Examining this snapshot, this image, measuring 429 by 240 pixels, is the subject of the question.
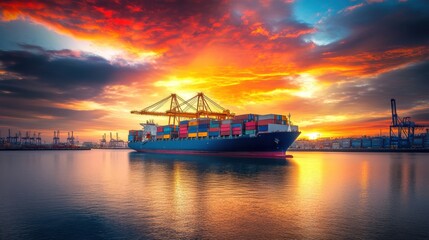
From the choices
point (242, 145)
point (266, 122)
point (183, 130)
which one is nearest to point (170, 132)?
point (183, 130)

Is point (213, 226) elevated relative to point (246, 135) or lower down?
lower down

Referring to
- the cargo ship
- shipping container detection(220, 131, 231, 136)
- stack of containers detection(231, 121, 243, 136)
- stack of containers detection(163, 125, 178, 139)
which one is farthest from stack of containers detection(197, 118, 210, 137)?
stack of containers detection(163, 125, 178, 139)

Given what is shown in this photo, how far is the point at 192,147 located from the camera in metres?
88.6

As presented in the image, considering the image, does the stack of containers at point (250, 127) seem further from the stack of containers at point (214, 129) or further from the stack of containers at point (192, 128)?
the stack of containers at point (192, 128)

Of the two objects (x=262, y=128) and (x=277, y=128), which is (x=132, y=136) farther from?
(x=277, y=128)

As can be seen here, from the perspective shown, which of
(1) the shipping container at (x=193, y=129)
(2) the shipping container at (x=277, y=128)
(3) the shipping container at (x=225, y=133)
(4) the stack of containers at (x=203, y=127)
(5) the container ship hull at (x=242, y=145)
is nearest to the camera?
(5) the container ship hull at (x=242, y=145)

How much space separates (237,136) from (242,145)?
2.90 meters

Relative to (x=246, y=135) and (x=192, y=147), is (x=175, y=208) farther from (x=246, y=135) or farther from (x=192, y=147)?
(x=192, y=147)

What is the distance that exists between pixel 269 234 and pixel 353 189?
1612cm

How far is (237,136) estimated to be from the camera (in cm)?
7375

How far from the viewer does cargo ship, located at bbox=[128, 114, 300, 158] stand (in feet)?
222

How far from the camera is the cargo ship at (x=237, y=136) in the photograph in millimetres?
67688

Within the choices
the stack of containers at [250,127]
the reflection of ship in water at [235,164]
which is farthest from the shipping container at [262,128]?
the reflection of ship in water at [235,164]

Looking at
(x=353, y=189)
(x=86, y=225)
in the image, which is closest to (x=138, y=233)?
(x=86, y=225)
